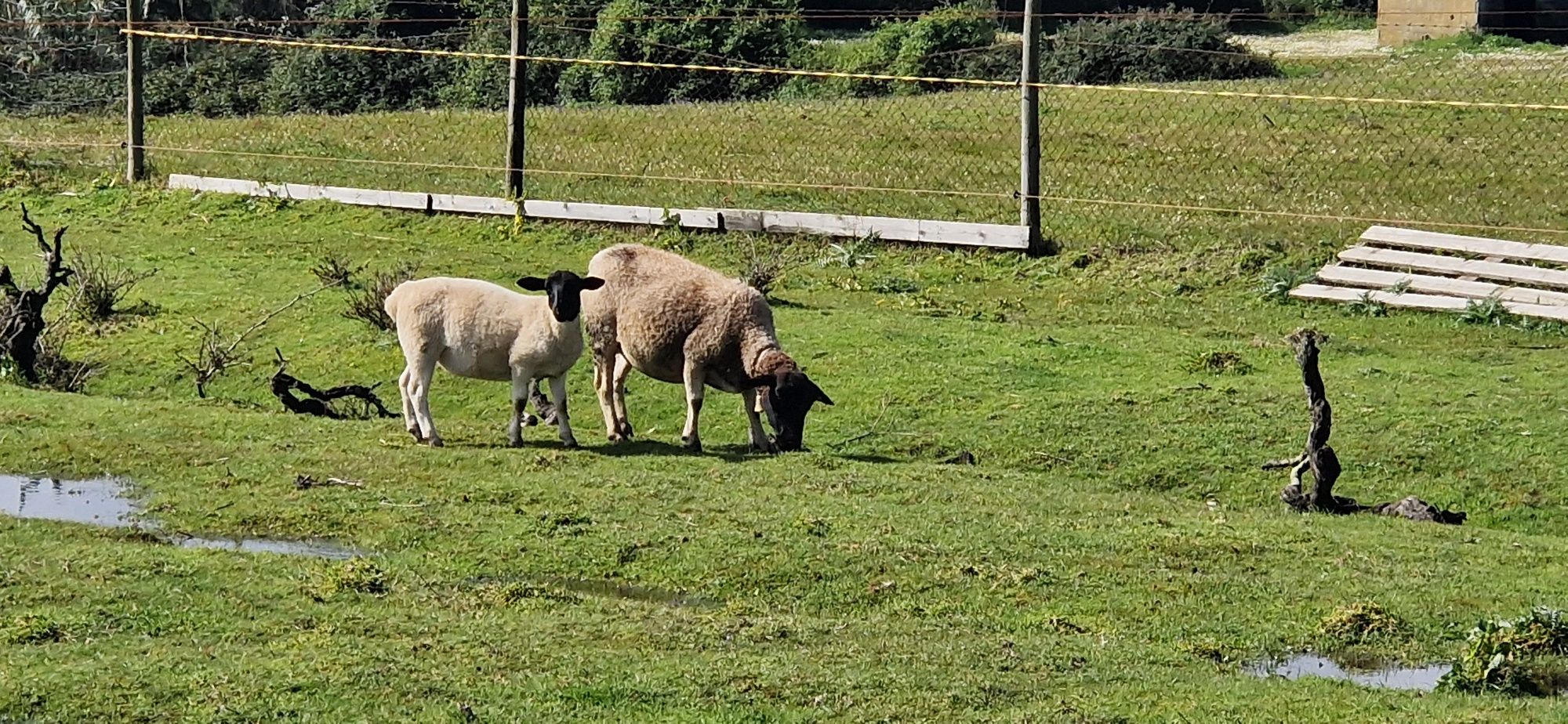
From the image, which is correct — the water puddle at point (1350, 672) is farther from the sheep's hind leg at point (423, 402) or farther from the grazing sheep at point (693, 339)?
the sheep's hind leg at point (423, 402)

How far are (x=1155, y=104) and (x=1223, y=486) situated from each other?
1515cm

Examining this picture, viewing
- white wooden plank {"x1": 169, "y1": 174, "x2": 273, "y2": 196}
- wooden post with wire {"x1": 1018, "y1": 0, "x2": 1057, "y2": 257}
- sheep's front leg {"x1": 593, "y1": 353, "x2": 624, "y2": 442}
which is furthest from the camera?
white wooden plank {"x1": 169, "y1": 174, "x2": 273, "y2": 196}

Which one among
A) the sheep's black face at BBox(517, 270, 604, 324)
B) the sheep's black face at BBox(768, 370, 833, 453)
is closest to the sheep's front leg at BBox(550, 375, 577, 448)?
the sheep's black face at BBox(517, 270, 604, 324)

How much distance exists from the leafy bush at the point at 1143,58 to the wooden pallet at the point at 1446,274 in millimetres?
12623

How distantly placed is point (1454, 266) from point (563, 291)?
32.3 feet

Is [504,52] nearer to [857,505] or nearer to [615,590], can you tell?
[857,505]

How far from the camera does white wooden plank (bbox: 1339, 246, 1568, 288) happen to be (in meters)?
19.8

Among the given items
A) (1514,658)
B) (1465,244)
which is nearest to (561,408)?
(1514,658)

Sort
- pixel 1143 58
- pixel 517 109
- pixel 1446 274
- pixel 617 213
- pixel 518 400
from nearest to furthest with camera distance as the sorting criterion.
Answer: pixel 518 400 → pixel 1446 274 → pixel 617 213 → pixel 517 109 → pixel 1143 58

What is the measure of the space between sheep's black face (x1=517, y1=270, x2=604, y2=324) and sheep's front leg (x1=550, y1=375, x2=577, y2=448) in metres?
0.56

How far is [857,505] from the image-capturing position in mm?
13023

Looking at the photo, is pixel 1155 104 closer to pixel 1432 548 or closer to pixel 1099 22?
pixel 1099 22

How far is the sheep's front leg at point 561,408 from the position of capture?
48.3ft

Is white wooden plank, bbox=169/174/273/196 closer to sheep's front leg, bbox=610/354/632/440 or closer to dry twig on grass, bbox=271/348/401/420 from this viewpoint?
dry twig on grass, bbox=271/348/401/420
